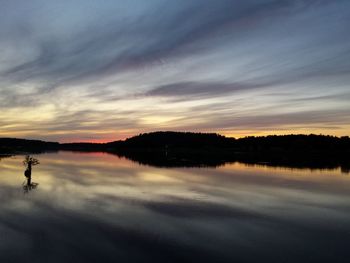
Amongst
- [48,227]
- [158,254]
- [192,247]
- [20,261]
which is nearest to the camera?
[20,261]

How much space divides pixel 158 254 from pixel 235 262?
316 cm

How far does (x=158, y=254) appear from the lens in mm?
14094

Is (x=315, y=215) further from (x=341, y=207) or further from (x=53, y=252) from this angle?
(x=53, y=252)

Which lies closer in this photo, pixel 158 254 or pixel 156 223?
pixel 158 254

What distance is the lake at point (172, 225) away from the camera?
14211 millimetres

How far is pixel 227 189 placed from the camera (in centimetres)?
3519

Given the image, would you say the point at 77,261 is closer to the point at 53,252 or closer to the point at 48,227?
the point at 53,252

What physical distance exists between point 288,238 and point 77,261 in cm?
1007

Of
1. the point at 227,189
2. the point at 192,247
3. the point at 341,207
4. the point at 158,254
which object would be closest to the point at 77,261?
the point at 158,254

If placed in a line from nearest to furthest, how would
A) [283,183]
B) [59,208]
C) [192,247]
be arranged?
[192,247], [59,208], [283,183]

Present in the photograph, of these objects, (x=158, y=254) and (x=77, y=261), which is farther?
(x=158, y=254)

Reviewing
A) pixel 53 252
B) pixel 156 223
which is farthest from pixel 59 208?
pixel 53 252

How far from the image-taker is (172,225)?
759 inches

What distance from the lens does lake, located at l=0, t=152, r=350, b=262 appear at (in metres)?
14.2
